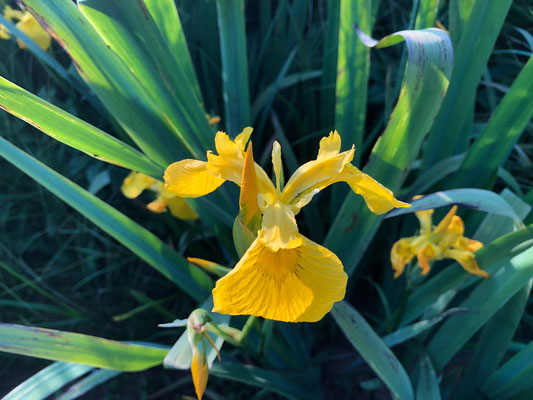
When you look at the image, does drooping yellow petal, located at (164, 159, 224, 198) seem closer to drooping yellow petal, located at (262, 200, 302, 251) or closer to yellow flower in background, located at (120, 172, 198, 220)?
drooping yellow petal, located at (262, 200, 302, 251)

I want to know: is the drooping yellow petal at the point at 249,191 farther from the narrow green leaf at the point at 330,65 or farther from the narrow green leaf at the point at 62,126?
the narrow green leaf at the point at 330,65

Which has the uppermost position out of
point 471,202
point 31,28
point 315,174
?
point 31,28

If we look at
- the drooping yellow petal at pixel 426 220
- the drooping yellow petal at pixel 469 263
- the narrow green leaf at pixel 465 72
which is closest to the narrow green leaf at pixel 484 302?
the drooping yellow petal at pixel 469 263

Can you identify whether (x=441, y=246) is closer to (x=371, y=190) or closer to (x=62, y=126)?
(x=371, y=190)

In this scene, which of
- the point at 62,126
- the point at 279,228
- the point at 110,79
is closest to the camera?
the point at 279,228

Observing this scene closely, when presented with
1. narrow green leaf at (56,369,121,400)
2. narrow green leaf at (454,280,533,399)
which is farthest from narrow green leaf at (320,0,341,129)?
narrow green leaf at (56,369,121,400)

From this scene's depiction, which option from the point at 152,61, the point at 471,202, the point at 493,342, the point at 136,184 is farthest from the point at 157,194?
the point at 493,342
